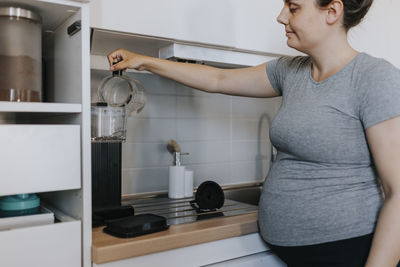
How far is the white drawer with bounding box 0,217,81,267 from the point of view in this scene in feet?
3.00

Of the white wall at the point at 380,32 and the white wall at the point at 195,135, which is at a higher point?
the white wall at the point at 380,32

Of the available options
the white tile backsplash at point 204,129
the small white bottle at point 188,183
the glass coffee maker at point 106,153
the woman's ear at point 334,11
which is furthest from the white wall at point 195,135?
the woman's ear at point 334,11

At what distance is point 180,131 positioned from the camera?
181 centimetres

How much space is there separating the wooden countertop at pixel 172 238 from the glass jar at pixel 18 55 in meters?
0.41

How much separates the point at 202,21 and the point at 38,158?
0.74 m

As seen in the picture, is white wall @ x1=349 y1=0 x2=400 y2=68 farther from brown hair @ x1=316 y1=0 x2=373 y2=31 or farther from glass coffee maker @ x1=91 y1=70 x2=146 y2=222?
glass coffee maker @ x1=91 y1=70 x2=146 y2=222

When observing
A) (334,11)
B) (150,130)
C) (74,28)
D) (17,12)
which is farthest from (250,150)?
(17,12)

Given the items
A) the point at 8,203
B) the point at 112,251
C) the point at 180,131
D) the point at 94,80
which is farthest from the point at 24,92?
the point at 180,131

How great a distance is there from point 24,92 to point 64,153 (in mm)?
180

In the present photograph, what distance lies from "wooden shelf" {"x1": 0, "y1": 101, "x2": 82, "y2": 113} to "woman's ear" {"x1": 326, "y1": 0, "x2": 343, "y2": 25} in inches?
26.7

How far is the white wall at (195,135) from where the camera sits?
66.3 inches

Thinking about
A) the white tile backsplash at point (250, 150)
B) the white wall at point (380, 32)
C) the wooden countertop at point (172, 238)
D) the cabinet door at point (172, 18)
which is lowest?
the wooden countertop at point (172, 238)

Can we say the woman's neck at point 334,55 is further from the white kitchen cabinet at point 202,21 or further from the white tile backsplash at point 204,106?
the white tile backsplash at point 204,106

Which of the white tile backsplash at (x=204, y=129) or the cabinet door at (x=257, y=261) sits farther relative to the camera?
the white tile backsplash at (x=204, y=129)
